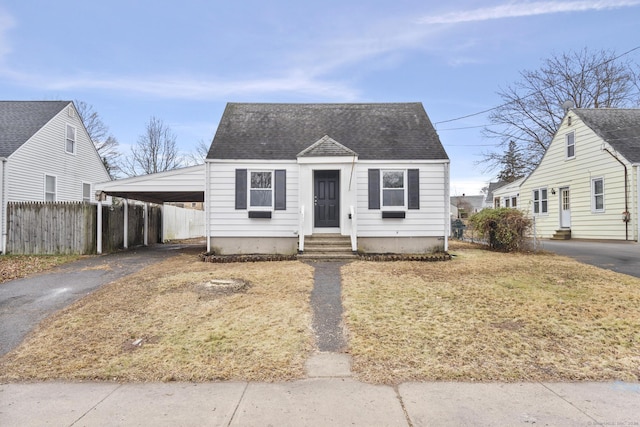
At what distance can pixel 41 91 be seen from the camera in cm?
3284

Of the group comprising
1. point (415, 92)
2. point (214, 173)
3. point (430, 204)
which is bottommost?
point (430, 204)

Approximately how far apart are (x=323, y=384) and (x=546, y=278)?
6313 millimetres

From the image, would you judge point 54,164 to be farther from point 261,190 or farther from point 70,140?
point 261,190

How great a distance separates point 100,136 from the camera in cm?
3431

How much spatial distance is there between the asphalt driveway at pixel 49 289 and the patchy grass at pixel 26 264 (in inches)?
15.9

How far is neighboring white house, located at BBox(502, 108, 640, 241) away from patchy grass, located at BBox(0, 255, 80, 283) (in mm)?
18382

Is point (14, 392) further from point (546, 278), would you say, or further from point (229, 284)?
Result: point (546, 278)

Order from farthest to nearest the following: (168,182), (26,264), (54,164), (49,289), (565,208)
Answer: (565,208) → (54,164) → (168,182) → (26,264) → (49,289)

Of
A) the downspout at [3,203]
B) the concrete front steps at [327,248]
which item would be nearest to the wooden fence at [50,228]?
the downspout at [3,203]

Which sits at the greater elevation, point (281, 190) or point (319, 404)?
→ point (281, 190)

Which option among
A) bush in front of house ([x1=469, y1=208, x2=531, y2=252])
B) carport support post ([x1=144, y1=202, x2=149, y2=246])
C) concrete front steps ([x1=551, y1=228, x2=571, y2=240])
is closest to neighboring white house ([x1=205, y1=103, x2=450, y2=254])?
bush in front of house ([x1=469, y1=208, x2=531, y2=252])

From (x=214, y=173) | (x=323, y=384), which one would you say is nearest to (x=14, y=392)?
(x=323, y=384)

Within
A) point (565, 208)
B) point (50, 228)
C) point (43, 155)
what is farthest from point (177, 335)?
point (565, 208)

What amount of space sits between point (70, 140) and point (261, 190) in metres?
12.1
